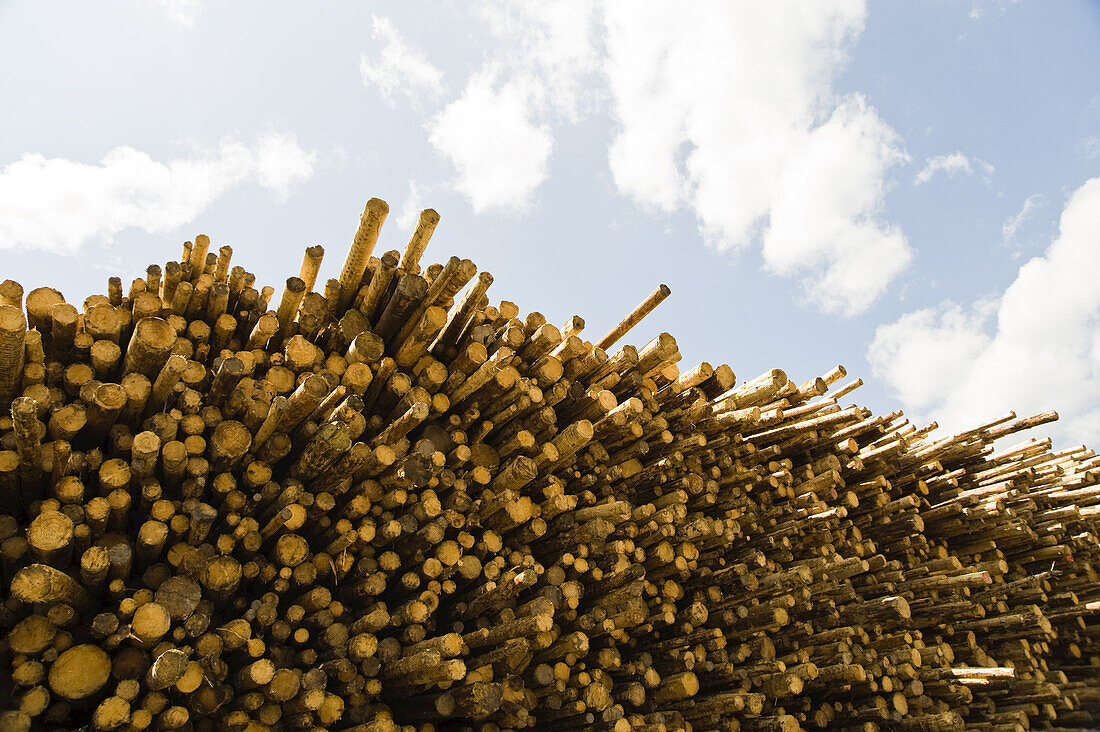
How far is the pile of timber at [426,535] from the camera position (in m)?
2.30

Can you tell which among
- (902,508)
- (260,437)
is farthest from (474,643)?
(902,508)

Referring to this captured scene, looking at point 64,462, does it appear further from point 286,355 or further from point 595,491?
point 595,491

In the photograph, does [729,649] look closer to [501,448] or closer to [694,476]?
[694,476]

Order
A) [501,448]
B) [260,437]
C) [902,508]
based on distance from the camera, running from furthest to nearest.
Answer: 1. [902,508]
2. [501,448]
3. [260,437]

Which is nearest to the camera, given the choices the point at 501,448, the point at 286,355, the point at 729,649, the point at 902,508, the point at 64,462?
the point at 64,462

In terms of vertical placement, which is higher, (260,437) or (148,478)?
(260,437)

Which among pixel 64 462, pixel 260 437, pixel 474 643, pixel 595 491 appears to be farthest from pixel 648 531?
pixel 64 462

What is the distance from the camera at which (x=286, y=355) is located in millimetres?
2992

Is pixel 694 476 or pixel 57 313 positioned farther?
pixel 694 476

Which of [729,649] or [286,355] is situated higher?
[286,355]

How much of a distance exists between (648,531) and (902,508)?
2.49 m

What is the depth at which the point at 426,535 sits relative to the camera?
277cm

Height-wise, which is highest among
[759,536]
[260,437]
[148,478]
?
[260,437]

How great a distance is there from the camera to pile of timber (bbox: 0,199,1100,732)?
90.7 inches
